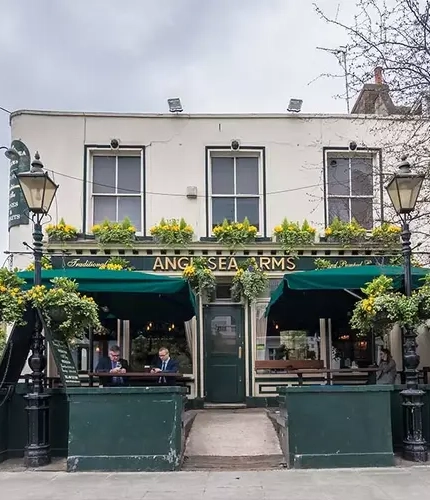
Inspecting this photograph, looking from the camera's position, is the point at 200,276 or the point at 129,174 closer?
the point at 200,276

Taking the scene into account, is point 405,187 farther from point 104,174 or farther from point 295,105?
point 104,174

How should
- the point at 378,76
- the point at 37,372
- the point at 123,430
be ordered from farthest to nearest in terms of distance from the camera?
the point at 378,76, the point at 37,372, the point at 123,430

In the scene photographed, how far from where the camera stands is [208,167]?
566 inches

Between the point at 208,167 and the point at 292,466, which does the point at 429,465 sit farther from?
the point at 208,167

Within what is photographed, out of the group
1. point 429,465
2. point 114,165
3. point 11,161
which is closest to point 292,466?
point 429,465

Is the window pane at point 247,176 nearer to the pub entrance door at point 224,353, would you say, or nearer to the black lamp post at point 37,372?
the pub entrance door at point 224,353

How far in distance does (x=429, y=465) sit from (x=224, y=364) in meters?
6.11

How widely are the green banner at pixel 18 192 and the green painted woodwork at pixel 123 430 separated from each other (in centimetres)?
664

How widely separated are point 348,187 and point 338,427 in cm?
745

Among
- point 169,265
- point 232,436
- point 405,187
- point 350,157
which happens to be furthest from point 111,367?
point 350,157

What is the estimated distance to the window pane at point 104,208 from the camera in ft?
47.0

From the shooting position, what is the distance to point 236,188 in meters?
14.5

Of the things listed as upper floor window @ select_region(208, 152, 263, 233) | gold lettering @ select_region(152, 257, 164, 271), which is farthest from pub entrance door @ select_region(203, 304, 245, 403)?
upper floor window @ select_region(208, 152, 263, 233)

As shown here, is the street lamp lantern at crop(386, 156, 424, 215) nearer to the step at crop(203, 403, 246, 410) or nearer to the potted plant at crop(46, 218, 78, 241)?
the step at crop(203, 403, 246, 410)
